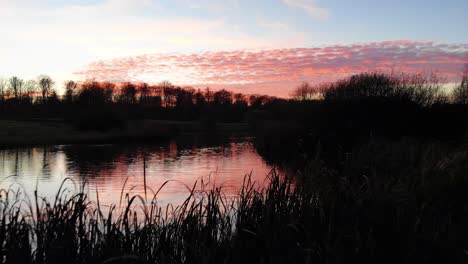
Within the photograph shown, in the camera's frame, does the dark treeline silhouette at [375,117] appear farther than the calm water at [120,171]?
Yes

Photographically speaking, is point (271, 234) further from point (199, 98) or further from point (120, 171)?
point (199, 98)

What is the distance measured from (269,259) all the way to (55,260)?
77.8 inches

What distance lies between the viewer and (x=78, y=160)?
27.4 metres

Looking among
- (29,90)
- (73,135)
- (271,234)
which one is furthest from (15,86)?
(271,234)

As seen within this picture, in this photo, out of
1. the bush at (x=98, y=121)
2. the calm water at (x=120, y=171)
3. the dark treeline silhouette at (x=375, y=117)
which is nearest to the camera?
the calm water at (x=120, y=171)

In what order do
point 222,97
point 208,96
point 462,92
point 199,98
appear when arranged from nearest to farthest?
point 462,92 → point 199,98 → point 222,97 → point 208,96

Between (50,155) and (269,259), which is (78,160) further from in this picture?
(269,259)

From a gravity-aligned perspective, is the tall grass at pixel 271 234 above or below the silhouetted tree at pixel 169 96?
below

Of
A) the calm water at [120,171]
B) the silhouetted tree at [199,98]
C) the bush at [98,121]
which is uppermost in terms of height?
the silhouetted tree at [199,98]

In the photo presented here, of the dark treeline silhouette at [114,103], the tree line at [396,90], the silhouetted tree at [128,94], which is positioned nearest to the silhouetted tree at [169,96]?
the dark treeline silhouette at [114,103]

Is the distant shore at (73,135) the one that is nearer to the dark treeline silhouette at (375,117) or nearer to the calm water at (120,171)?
the calm water at (120,171)

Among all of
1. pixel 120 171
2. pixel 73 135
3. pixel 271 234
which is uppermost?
pixel 271 234

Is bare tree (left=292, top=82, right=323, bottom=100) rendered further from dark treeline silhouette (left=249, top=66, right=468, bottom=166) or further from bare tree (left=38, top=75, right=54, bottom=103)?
bare tree (left=38, top=75, right=54, bottom=103)

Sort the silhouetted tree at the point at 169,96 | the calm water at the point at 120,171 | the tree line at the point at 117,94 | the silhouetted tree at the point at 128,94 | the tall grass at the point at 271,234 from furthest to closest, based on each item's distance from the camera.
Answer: the silhouetted tree at the point at 169,96, the silhouetted tree at the point at 128,94, the tree line at the point at 117,94, the calm water at the point at 120,171, the tall grass at the point at 271,234
